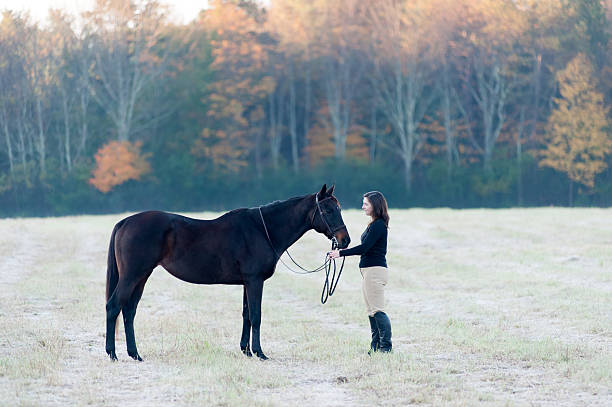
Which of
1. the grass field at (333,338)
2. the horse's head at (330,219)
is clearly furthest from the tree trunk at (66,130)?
the horse's head at (330,219)

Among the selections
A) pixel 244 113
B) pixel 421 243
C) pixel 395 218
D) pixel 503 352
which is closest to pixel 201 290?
pixel 503 352

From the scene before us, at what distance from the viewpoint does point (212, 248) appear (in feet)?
32.6

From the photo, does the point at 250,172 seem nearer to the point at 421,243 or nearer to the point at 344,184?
the point at 344,184

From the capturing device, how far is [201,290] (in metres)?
17.5

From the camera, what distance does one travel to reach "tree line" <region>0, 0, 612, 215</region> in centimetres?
5044

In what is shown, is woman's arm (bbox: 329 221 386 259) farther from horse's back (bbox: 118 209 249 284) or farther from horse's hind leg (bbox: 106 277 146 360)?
horse's hind leg (bbox: 106 277 146 360)

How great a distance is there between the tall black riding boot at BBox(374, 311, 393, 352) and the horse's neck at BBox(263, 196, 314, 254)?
4.36 feet

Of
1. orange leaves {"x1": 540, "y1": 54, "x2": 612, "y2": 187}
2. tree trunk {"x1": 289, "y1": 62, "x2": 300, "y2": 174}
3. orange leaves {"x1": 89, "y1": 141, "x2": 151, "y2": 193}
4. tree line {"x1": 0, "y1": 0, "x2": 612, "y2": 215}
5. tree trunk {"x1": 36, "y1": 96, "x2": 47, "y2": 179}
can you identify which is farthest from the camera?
tree trunk {"x1": 289, "y1": 62, "x2": 300, "y2": 174}

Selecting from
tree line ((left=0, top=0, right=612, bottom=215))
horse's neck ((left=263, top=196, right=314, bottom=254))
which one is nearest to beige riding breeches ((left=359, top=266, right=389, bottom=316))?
horse's neck ((left=263, top=196, right=314, bottom=254))

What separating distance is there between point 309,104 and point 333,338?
47.4m

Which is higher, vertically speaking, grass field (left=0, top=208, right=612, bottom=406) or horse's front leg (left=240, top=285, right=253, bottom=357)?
horse's front leg (left=240, top=285, right=253, bottom=357)

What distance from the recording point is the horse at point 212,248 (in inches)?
390

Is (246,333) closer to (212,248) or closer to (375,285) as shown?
(212,248)

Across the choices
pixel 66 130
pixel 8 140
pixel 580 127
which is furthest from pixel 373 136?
pixel 8 140
